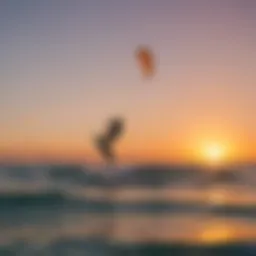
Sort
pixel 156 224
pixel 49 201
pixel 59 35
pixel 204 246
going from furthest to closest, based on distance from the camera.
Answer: pixel 49 201 < pixel 156 224 < pixel 204 246 < pixel 59 35

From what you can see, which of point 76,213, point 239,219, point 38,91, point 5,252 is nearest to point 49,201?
point 76,213

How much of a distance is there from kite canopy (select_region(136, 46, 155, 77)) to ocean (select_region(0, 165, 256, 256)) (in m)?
0.32

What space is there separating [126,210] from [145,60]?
634mm

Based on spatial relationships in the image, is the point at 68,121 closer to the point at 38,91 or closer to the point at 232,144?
the point at 38,91

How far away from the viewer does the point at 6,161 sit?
2037 millimetres

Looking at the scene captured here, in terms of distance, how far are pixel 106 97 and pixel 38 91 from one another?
229 millimetres

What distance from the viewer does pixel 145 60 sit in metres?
1.97

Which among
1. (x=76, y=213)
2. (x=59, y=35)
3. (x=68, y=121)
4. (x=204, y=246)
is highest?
(x=59, y=35)

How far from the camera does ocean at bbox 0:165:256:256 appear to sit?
2.12 metres

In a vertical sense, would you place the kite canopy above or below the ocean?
above

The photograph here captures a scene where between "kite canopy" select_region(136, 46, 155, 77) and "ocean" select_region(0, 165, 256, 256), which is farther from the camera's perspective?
"ocean" select_region(0, 165, 256, 256)

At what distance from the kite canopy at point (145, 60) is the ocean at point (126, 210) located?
0.32 metres

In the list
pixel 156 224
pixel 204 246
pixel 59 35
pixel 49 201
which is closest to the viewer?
pixel 59 35

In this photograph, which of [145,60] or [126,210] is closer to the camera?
[145,60]
